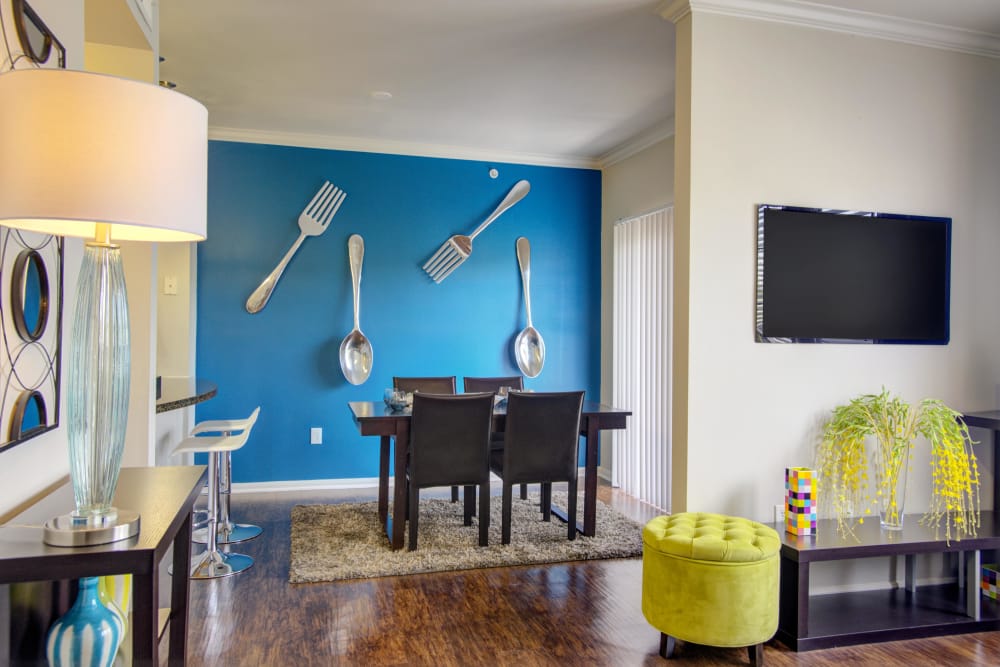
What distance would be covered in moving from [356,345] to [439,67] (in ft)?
7.28

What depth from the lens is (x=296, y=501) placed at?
4.70 metres

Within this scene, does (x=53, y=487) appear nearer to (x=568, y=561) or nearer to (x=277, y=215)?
(x=568, y=561)

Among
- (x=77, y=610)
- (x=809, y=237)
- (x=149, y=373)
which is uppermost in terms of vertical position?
(x=809, y=237)

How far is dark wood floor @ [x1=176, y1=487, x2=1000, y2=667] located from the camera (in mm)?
2490

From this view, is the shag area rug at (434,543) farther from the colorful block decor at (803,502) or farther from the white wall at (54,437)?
the white wall at (54,437)

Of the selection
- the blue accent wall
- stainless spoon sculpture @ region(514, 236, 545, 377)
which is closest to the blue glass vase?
the blue accent wall

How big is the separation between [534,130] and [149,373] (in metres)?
3.08

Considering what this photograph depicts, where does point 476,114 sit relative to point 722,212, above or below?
above

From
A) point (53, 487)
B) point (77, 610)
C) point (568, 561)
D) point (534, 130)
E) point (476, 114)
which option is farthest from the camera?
point (534, 130)

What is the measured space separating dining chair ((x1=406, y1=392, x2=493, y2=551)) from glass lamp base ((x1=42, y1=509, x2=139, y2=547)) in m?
2.25

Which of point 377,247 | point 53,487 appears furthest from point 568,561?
point 377,247

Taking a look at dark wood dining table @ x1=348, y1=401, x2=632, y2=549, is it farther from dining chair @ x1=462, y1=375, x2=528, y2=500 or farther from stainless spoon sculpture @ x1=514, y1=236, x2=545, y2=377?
stainless spoon sculpture @ x1=514, y1=236, x2=545, y2=377

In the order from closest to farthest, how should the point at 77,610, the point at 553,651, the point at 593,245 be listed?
1. the point at 77,610
2. the point at 553,651
3. the point at 593,245

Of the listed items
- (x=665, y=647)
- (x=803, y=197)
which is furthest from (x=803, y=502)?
(x=803, y=197)
